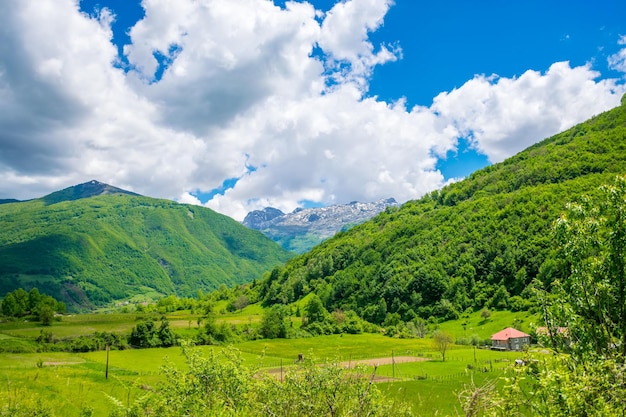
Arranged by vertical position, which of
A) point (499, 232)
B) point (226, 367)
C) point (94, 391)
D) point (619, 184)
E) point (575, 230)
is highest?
point (499, 232)

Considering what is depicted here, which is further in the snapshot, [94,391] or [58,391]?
[94,391]

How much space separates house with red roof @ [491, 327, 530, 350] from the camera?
112 meters

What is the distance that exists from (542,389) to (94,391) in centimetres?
5989

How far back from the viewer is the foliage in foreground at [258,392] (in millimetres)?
15117

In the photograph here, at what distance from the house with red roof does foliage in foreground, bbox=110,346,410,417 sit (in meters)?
112

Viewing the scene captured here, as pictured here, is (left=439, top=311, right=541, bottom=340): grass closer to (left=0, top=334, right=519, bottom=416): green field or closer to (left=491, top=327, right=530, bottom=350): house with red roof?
(left=491, top=327, right=530, bottom=350): house with red roof

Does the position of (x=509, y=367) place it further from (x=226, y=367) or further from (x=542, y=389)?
(x=226, y=367)

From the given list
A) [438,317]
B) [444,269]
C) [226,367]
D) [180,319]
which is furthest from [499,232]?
[226,367]

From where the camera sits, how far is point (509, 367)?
1177 centimetres

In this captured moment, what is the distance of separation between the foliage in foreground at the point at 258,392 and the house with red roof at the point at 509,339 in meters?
112

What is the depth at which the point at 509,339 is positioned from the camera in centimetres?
11338

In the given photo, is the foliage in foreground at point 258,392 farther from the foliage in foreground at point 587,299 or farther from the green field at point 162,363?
the foliage in foreground at point 587,299

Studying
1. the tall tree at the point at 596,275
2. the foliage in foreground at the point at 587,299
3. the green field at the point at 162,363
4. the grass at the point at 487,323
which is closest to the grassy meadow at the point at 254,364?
the green field at the point at 162,363

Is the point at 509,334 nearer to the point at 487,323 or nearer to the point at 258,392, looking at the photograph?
the point at 487,323
